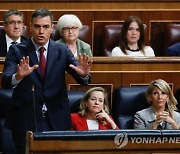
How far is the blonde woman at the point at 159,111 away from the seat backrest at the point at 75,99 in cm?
17

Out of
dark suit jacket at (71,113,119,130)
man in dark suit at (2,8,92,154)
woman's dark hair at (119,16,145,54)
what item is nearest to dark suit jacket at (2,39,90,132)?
man in dark suit at (2,8,92,154)

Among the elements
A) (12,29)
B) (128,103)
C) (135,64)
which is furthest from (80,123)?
(12,29)

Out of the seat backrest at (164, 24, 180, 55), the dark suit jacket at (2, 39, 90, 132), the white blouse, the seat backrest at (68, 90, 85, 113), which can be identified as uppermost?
the seat backrest at (164, 24, 180, 55)

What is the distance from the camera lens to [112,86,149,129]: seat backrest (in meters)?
1.91

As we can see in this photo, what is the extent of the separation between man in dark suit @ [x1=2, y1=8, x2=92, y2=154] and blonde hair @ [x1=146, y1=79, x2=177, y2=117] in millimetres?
425

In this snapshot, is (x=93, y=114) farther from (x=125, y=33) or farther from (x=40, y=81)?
(x=125, y=33)

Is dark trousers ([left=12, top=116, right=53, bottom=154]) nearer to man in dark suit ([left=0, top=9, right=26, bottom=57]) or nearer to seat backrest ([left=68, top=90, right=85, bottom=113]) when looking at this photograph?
seat backrest ([left=68, top=90, right=85, bottom=113])

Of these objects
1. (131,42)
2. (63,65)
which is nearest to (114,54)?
(131,42)

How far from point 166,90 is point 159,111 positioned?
0.07m

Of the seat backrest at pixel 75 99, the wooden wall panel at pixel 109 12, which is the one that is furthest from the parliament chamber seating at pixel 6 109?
the wooden wall panel at pixel 109 12

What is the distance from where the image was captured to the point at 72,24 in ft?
7.16

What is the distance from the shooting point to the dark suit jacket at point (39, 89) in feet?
4.81

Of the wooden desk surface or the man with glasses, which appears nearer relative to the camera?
the wooden desk surface

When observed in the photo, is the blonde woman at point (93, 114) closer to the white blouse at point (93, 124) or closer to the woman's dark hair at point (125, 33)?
the white blouse at point (93, 124)
